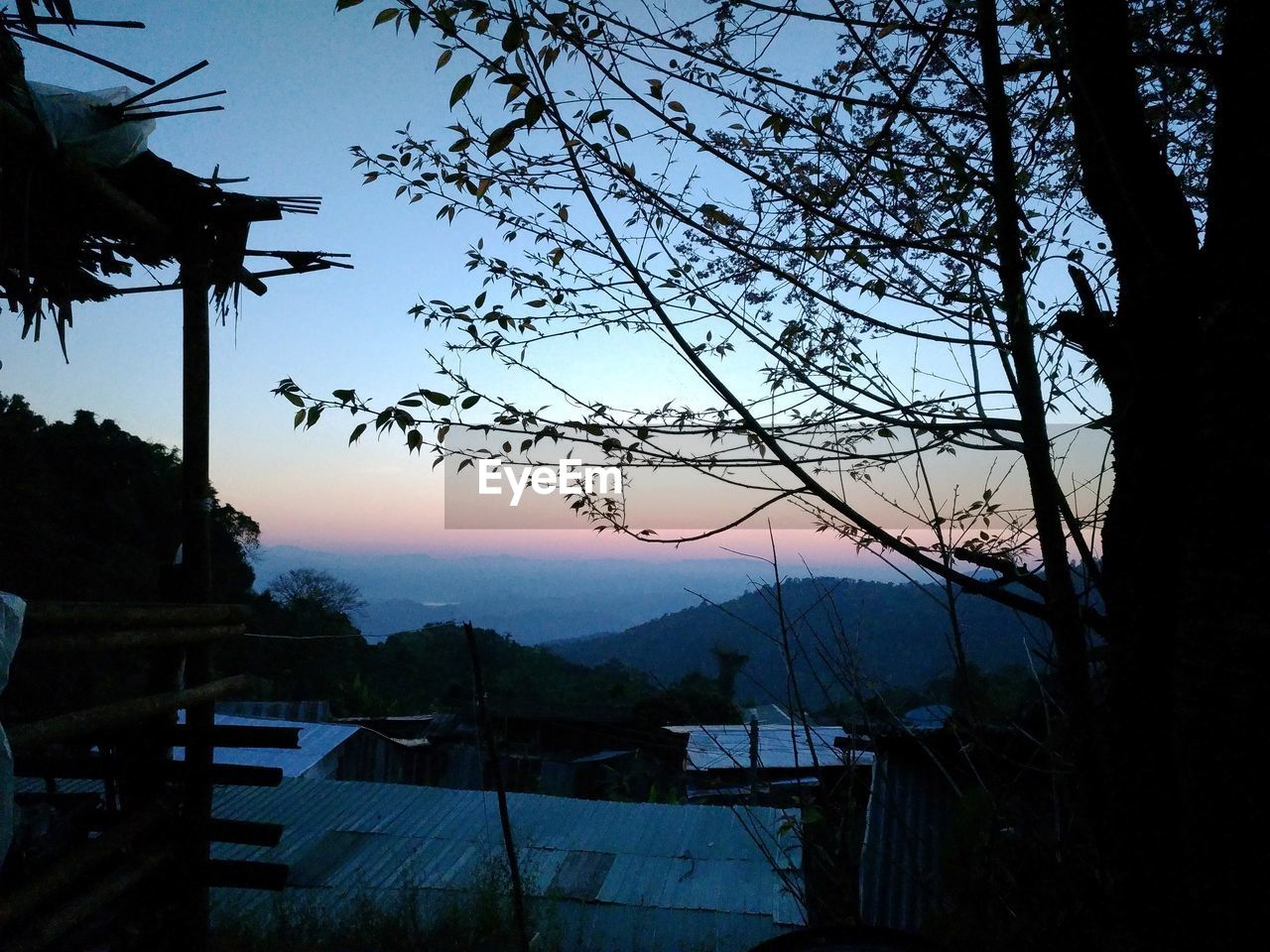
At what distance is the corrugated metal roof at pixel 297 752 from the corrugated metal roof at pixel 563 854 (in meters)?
0.97

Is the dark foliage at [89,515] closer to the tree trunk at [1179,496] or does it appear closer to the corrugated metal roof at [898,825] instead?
the corrugated metal roof at [898,825]

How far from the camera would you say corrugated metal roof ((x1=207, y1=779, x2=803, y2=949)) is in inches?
331

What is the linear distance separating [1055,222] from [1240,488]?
1.94 m

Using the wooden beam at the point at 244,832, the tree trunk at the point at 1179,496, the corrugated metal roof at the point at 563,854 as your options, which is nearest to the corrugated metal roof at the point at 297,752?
the corrugated metal roof at the point at 563,854

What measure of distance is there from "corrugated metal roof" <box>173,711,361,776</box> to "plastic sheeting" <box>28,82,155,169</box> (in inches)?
413

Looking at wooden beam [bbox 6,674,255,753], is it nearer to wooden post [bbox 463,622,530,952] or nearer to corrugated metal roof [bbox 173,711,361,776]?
wooden post [bbox 463,622,530,952]

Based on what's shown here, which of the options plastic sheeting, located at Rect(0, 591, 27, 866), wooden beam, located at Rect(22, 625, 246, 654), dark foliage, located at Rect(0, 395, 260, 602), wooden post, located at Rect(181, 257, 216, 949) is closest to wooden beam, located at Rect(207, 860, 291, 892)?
wooden post, located at Rect(181, 257, 216, 949)

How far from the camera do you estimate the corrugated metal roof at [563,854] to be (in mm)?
8414

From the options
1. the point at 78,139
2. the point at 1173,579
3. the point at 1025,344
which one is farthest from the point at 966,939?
the point at 78,139

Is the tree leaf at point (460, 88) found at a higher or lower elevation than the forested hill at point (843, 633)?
higher

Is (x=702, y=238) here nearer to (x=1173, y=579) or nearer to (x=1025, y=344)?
(x=1025, y=344)

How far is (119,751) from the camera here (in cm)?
425

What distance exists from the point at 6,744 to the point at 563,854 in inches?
324

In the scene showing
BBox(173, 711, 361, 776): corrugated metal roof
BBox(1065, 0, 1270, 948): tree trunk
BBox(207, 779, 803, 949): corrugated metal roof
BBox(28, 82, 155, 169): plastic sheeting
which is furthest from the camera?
BBox(173, 711, 361, 776): corrugated metal roof
